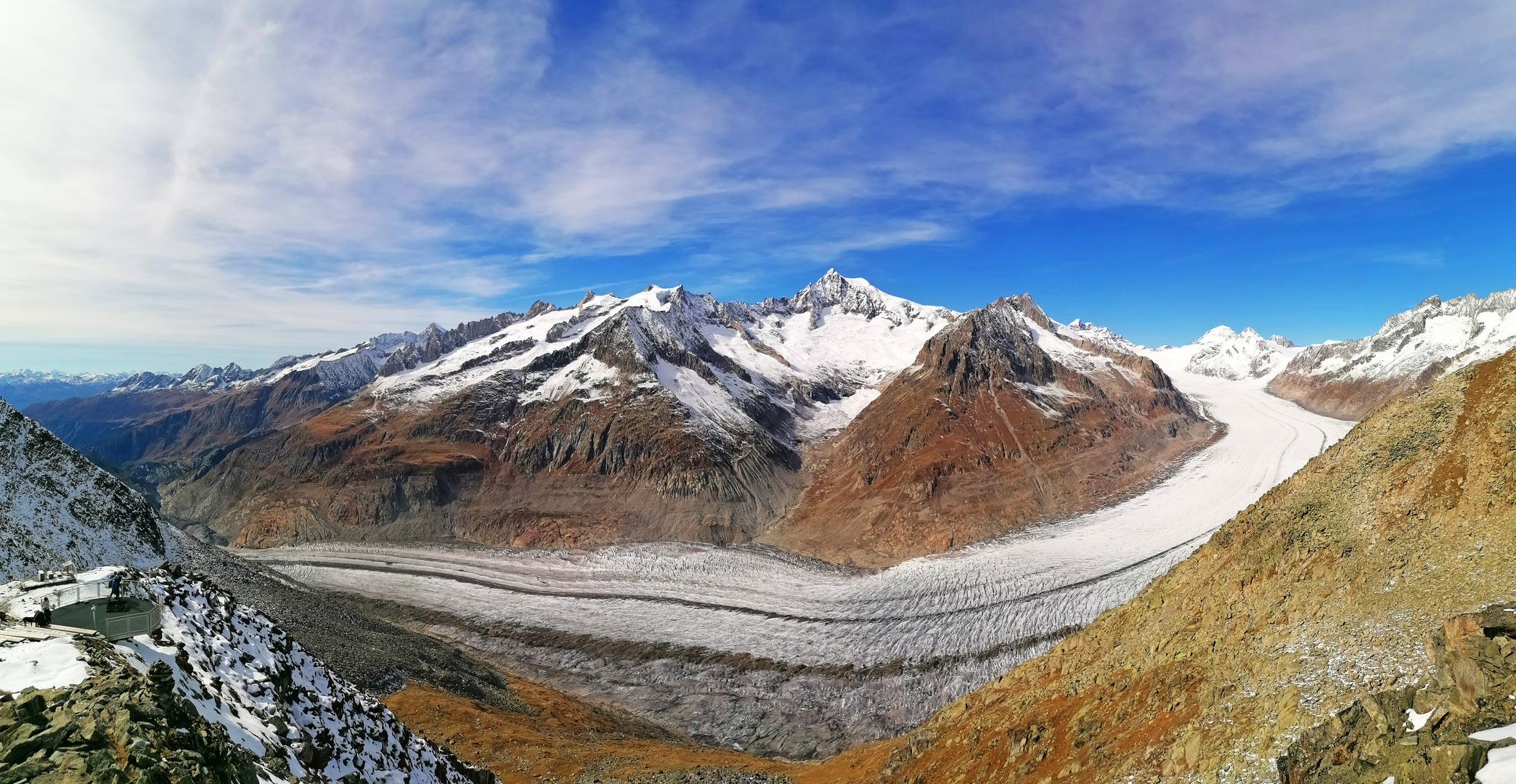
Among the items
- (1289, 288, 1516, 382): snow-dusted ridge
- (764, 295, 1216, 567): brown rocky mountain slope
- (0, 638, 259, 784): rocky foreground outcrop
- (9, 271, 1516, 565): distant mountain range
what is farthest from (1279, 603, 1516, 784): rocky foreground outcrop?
(1289, 288, 1516, 382): snow-dusted ridge

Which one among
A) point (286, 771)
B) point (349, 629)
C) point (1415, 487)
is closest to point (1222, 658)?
point (1415, 487)

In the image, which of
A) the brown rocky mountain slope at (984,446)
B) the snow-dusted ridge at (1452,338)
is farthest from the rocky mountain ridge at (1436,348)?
the brown rocky mountain slope at (984,446)

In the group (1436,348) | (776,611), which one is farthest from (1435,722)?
(1436,348)

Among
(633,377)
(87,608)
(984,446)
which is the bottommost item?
(87,608)

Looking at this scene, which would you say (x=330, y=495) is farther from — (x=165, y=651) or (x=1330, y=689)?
(x=1330, y=689)

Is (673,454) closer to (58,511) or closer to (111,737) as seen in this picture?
(58,511)

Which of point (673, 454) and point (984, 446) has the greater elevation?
point (984, 446)
